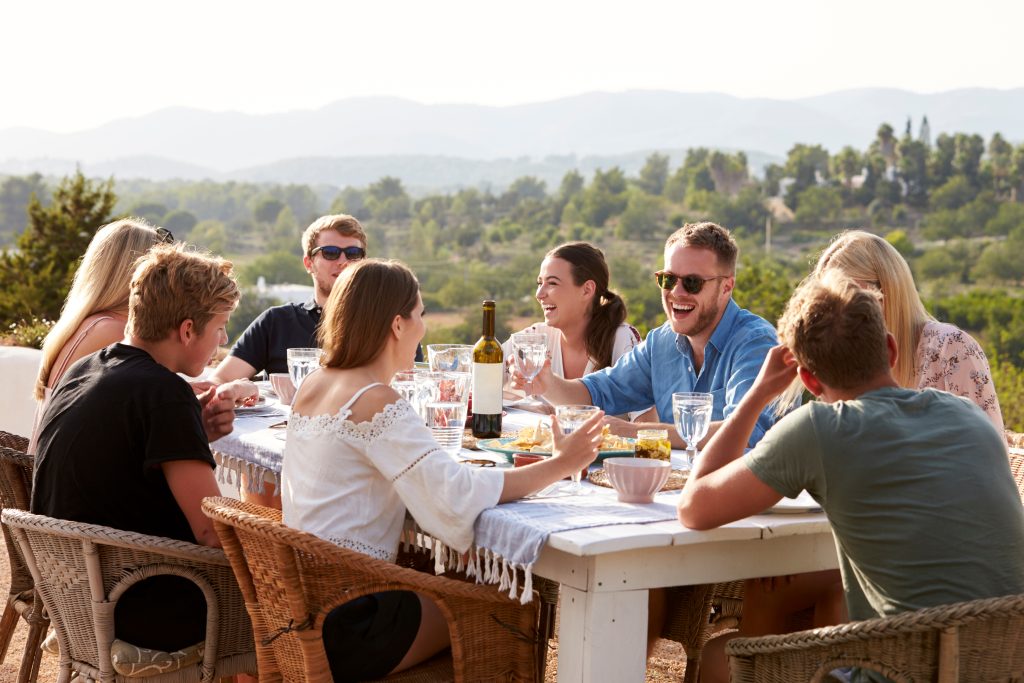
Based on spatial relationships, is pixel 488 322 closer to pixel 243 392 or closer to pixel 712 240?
pixel 712 240

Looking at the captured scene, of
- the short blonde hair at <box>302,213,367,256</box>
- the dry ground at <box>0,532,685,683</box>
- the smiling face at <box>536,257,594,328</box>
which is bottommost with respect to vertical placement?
the dry ground at <box>0,532,685,683</box>

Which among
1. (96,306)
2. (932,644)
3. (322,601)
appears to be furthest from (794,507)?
(96,306)

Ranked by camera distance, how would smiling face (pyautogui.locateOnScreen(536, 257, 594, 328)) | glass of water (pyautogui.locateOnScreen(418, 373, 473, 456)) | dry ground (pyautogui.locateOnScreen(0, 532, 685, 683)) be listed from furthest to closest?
smiling face (pyautogui.locateOnScreen(536, 257, 594, 328))
dry ground (pyautogui.locateOnScreen(0, 532, 685, 683))
glass of water (pyautogui.locateOnScreen(418, 373, 473, 456))

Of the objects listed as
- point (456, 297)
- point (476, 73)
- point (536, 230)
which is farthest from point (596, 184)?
point (476, 73)

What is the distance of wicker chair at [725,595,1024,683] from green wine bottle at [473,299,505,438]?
133 cm

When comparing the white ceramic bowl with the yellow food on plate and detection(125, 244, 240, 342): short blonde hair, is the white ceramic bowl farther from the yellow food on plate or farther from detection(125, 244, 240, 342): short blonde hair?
detection(125, 244, 240, 342): short blonde hair

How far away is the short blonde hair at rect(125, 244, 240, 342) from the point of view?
267 centimetres

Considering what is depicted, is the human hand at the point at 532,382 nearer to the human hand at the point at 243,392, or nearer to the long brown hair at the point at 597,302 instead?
the human hand at the point at 243,392

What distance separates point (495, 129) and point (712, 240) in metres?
175

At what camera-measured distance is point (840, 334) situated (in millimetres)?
2078

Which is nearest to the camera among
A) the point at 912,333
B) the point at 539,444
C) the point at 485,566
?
the point at 485,566

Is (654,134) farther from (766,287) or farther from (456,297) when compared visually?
(766,287)

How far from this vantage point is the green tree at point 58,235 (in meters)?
13.4

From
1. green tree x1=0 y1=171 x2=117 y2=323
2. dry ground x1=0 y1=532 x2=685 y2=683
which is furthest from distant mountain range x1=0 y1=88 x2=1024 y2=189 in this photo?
dry ground x1=0 y1=532 x2=685 y2=683
